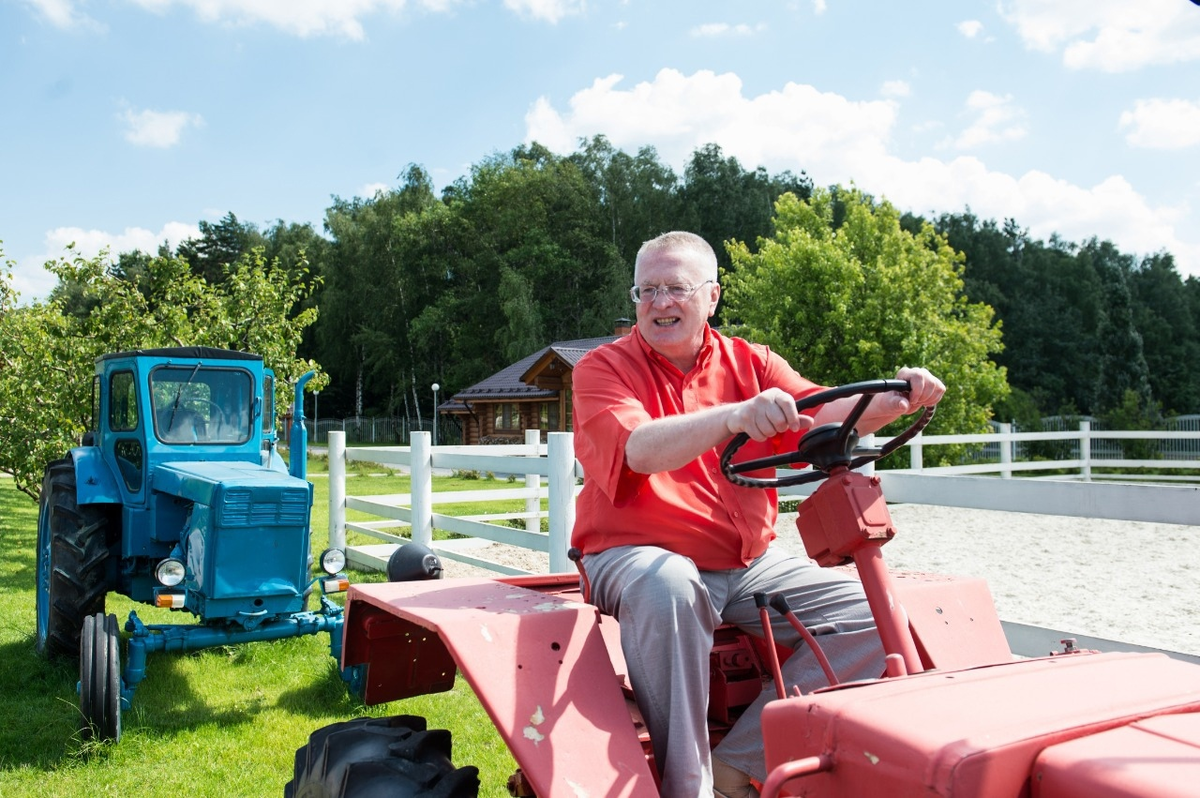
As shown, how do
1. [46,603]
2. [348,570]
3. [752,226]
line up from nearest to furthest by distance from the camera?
[46,603] → [348,570] → [752,226]

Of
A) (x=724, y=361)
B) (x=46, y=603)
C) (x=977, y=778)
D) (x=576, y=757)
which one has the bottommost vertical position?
(x=46, y=603)

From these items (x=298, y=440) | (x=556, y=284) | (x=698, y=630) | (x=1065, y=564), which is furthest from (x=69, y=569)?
(x=556, y=284)

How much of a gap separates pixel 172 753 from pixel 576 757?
126 inches

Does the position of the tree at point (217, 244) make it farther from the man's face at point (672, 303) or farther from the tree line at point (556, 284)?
the man's face at point (672, 303)

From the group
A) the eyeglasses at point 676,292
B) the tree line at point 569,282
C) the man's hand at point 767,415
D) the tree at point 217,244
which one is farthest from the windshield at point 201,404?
the tree at point 217,244

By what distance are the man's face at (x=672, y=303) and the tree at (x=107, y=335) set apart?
9318 mm

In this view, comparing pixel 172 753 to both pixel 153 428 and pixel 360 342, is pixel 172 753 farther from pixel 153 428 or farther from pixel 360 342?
pixel 360 342

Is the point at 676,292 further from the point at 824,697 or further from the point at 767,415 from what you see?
the point at 824,697

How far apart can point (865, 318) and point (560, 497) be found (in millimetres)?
15022

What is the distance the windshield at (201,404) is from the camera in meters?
6.19

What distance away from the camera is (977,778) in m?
1.29

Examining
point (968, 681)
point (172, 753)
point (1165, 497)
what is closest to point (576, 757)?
point (968, 681)

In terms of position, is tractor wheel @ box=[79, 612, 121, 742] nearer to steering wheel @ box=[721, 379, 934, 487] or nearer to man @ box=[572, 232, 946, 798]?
man @ box=[572, 232, 946, 798]

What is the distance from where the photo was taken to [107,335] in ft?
35.6
